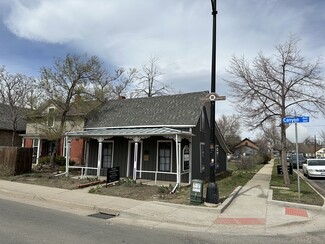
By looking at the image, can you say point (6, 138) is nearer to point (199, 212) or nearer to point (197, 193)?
point (197, 193)

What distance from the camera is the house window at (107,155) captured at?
60.4ft

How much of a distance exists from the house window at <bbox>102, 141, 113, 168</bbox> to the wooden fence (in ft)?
15.5

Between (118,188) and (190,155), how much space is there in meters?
5.11

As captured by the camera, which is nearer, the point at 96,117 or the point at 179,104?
the point at 179,104

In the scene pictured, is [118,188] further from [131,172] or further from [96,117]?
[96,117]

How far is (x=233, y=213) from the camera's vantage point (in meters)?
8.90

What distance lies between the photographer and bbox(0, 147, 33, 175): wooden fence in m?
16.9

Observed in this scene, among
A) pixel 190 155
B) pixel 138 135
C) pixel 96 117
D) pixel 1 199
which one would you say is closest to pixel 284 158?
pixel 190 155

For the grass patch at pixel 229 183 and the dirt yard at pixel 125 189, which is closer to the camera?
the dirt yard at pixel 125 189

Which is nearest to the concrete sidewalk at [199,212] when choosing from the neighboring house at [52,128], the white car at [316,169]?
the neighboring house at [52,128]

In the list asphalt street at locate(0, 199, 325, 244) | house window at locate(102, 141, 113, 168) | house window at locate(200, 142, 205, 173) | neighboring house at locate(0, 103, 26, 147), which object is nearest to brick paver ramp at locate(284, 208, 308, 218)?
asphalt street at locate(0, 199, 325, 244)

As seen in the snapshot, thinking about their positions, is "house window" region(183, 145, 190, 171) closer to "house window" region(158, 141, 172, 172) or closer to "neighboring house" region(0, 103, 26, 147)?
"house window" region(158, 141, 172, 172)

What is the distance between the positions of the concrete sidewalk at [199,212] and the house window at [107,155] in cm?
648

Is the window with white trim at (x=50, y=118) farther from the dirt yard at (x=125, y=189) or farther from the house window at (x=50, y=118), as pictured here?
the dirt yard at (x=125, y=189)
